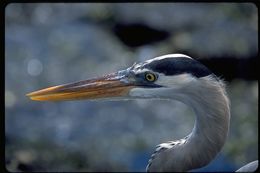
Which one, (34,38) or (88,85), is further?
(34,38)

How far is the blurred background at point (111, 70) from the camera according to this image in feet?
15.2

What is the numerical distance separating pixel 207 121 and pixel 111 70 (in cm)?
273

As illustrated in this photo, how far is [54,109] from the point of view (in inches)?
199

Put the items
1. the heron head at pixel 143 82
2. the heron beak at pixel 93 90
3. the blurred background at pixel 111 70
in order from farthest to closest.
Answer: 1. the blurred background at pixel 111 70
2. the heron beak at pixel 93 90
3. the heron head at pixel 143 82

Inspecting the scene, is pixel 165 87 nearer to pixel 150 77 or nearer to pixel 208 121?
pixel 150 77

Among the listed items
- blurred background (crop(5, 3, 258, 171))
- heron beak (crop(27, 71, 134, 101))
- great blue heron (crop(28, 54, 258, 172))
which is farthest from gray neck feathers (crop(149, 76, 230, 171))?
blurred background (crop(5, 3, 258, 171))

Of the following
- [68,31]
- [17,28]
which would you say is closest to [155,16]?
[68,31]

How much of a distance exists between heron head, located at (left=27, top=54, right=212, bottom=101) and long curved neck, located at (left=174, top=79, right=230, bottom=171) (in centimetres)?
5

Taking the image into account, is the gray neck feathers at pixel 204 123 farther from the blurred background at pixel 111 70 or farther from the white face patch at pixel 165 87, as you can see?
the blurred background at pixel 111 70

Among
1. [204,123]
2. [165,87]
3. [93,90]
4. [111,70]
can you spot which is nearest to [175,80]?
[165,87]

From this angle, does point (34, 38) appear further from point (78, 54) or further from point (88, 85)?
point (88, 85)

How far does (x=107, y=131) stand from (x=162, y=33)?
1.16 m

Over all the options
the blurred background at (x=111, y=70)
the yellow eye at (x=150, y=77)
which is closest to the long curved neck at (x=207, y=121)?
the yellow eye at (x=150, y=77)

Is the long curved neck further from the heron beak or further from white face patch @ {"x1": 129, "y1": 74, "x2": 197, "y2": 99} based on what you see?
the heron beak
